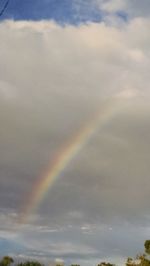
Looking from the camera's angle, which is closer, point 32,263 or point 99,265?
point 99,265

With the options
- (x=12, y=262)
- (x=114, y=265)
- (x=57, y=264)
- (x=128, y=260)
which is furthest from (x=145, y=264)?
(x=12, y=262)

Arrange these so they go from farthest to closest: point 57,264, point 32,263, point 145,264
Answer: point 32,263 < point 57,264 < point 145,264

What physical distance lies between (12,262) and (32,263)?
11398 millimetres

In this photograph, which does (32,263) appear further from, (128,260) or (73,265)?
(128,260)

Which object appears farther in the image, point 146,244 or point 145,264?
point 146,244

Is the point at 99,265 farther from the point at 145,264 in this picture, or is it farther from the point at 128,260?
the point at 145,264

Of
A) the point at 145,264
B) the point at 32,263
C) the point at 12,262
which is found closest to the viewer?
the point at 145,264

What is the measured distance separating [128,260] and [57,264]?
38.1 metres

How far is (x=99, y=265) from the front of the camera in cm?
10631

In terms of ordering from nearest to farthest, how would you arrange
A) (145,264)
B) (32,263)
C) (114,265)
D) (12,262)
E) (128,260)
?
(145,264), (128,260), (114,265), (12,262), (32,263)

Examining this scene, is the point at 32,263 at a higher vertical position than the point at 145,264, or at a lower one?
higher

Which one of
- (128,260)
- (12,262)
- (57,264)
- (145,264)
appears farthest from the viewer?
(12,262)

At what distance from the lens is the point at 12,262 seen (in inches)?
5482

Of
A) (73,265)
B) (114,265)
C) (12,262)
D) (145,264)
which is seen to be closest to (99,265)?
(114,265)
